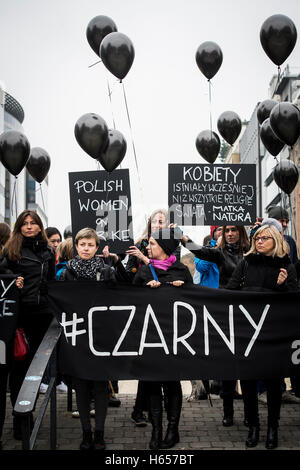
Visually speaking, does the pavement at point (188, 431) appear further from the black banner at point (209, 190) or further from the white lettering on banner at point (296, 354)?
the black banner at point (209, 190)

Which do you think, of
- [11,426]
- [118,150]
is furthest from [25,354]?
[118,150]

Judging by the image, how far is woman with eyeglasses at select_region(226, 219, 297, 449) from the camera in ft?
16.0

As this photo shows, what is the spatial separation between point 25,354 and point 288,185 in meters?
5.24

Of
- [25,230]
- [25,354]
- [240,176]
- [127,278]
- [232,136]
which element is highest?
[232,136]

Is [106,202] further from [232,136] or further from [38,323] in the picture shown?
[232,136]

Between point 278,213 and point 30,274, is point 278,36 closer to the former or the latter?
point 278,213

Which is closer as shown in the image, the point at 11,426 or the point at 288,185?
the point at 11,426

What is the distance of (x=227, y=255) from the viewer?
235 inches

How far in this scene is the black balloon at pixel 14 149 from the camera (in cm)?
768

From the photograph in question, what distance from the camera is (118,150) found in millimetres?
8414

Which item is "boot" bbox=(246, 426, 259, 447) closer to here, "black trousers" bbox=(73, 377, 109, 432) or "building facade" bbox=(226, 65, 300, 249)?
"black trousers" bbox=(73, 377, 109, 432)

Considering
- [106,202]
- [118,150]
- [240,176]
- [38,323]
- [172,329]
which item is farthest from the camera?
[118,150]

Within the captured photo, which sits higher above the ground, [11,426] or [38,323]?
[38,323]

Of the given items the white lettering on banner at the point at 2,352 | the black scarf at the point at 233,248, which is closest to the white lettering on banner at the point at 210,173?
the black scarf at the point at 233,248
